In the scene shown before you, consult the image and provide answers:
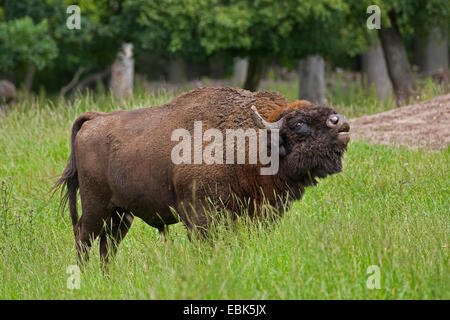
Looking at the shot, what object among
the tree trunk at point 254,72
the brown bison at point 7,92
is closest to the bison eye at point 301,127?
the tree trunk at point 254,72

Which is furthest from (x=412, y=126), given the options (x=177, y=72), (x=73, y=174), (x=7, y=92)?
(x=177, y=72)

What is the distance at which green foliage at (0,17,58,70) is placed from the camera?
1964 cm

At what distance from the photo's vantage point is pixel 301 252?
636 centimetres

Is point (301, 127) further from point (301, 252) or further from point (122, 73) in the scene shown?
point (122, 73)

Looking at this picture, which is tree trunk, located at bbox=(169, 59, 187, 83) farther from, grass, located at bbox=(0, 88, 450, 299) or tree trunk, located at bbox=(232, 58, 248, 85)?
grass, located at bbox=(0, 88, 450, 299)

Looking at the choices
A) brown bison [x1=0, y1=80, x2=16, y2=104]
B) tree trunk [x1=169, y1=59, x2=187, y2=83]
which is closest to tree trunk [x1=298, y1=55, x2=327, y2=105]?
brown bison [x1=0, y1=80, x2=16, y2=104]

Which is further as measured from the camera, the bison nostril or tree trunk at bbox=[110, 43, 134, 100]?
tree trunk at bbox=[110, 43, 134, 100]

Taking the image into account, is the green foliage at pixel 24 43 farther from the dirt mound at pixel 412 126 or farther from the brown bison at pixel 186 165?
the brown bison at pixel 186 165

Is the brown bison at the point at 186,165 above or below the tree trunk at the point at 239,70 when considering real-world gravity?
above

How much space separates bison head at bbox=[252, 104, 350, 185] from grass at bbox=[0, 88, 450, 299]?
0.46 meters

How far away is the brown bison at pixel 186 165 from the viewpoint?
23.2 feet

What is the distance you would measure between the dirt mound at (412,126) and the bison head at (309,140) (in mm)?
4624
